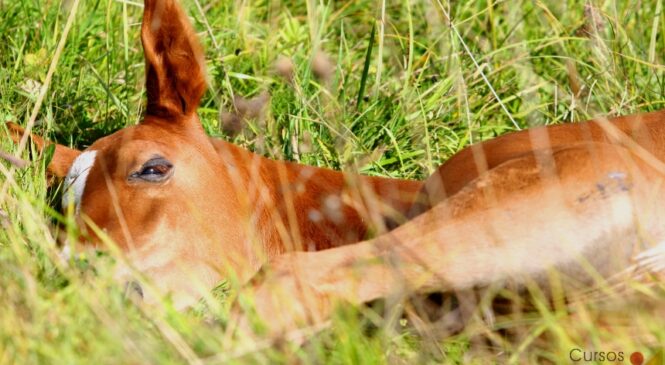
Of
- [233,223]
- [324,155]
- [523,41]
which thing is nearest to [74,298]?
[233,223]

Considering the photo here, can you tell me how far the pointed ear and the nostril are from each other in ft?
3.12

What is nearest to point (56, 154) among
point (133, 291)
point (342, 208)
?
point (342, 208)

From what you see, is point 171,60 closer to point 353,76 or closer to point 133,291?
point 133,291

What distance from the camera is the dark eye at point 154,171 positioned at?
4.14m

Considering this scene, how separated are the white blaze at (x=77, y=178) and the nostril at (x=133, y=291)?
20.9 inches

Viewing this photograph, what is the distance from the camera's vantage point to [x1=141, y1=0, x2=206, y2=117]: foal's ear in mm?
4352

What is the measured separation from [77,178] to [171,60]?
56 centimetres

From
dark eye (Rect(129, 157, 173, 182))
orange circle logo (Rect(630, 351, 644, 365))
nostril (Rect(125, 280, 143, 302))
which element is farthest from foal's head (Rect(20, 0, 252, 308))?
orange circle logo (Rect(630, 351, 644, 365))

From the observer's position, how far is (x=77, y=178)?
13.8 feet

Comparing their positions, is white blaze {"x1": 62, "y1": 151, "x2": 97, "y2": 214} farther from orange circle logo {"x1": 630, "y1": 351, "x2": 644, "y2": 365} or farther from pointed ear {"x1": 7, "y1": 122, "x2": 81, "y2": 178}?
orange circle logo {"x1": 630, "y1": 351, "x2": 644, "y2": 365}

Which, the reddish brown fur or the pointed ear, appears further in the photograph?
the pointed ear

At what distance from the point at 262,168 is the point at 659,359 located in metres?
1.88

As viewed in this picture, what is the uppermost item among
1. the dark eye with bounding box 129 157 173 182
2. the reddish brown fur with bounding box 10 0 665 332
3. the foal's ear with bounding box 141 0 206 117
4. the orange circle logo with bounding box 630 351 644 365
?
the foal's ear with bounding box 141 0 206 117

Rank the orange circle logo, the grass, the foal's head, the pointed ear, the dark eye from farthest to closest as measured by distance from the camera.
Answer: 1. the grass
2. the pointed ear
3. the dark eye
4. the foal's head
5. the orange circle logo
